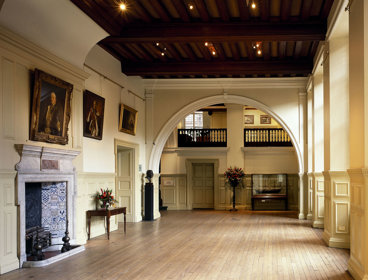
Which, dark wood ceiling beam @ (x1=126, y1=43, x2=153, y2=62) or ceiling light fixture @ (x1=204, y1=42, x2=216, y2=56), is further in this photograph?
dark wood ceiling beam @ (x1=126, y1=43, x2=153, y2=62)

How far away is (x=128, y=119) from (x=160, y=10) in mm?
4783

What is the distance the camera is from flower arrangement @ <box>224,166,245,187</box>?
18547 mm

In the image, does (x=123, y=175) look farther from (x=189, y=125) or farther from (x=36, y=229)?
(x=189, y=125)

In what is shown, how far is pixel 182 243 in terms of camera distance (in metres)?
9.59

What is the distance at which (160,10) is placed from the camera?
8812mm

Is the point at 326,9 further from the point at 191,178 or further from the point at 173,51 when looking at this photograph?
the point at 191,178

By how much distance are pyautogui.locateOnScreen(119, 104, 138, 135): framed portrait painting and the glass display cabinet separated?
292 inches

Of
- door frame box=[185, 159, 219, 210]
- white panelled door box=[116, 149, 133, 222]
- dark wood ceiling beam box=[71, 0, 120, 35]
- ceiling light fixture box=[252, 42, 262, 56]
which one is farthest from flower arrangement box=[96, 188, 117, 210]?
A: door frame box=[185, 159, 219, 210]

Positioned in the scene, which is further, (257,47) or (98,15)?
(257,47)

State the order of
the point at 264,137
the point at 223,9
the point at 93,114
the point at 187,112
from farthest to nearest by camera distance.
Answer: the point at 264,137, the point at 187,112, the point at 93,114, the point at 223,9

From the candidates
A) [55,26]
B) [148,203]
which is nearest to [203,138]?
[148,203]

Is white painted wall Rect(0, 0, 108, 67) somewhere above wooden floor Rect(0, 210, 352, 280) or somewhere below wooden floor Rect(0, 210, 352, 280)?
above

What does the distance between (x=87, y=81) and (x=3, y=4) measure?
375cm

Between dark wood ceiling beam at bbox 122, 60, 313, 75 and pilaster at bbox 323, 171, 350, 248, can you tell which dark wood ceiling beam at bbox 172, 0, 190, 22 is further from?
pilaster at bbox 323, 171, 350, 248
